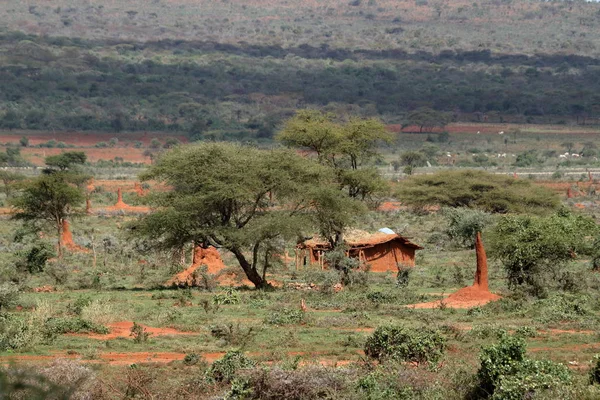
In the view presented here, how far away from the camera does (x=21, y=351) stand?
16.9 m

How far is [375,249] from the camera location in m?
34.0

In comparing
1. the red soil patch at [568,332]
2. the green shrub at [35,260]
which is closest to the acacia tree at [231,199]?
the green shrub at [35,260]

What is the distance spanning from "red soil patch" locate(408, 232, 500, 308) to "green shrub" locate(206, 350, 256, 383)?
9.48 meters

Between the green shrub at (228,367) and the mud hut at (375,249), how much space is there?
18.8m

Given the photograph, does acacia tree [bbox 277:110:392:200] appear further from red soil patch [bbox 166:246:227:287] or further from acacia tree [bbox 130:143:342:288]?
red soil patch [bbox 166:246:227:287]

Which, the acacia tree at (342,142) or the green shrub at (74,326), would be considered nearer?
the green shrub at (74,326)

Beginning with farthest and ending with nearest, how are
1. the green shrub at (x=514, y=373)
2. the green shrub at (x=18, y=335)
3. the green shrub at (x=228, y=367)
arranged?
the green shrub at (x=18, y=335) → the green shrub at (x=228, y=367) → the green shrub at (x=514, y=373)

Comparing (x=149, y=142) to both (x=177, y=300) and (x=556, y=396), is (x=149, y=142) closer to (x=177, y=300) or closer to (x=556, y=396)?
(x=177, y=300)

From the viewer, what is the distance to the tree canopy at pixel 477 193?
50031mm

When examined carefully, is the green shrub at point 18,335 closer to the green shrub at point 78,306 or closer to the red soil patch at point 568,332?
the green shrub at point 78,306

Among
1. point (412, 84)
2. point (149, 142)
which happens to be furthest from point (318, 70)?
point (149, 142)

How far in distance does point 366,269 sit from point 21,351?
15.7 m

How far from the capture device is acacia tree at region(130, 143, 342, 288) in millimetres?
26281

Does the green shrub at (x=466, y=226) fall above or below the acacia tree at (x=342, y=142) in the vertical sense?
below
